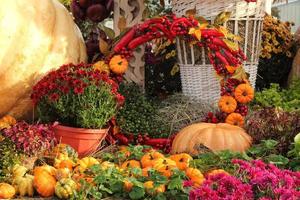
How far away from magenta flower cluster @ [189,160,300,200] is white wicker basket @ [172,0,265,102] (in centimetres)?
257

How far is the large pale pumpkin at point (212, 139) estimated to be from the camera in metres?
3.75

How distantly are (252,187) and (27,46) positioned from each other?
233cm

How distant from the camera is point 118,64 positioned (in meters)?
4.23

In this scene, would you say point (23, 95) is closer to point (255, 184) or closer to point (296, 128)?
point (296, 128)

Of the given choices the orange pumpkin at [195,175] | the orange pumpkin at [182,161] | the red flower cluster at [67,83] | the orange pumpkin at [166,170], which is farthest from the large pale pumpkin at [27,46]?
the orange pumpkin at [195,175]

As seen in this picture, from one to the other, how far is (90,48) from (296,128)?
2.03 metres

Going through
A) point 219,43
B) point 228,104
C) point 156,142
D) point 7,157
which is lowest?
point 156,142

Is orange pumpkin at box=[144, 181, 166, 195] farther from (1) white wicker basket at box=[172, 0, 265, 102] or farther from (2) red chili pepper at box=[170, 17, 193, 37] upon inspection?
(1) white wicker basket at box=[172, 0, 265, 102]

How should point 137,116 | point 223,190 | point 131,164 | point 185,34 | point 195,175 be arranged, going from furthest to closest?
point 185,34
point 137,116
point 131,164
point 195,175
point 223,190

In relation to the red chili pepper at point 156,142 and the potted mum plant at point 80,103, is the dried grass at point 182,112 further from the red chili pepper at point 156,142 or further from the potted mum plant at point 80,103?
the potted mum plant at point 80,103

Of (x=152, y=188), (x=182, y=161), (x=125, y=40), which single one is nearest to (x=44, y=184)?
(x=152, y=188)

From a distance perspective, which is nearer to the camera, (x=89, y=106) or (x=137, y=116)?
(x=89, y=106)

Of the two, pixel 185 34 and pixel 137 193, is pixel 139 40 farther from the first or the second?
pixel 137 193

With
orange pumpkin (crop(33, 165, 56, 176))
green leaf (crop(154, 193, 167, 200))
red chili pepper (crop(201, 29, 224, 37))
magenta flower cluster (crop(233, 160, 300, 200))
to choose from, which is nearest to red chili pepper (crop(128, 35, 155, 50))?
red chili pepper (crop(201, 29, 224, 37))
